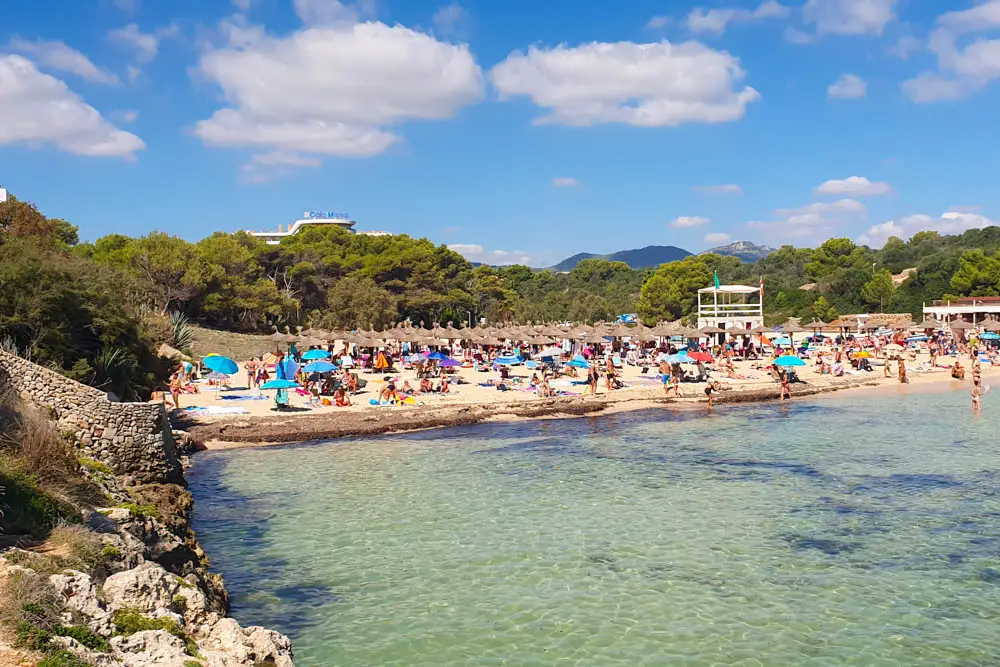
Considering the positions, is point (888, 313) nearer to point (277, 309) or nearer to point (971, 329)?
point (971, 329)

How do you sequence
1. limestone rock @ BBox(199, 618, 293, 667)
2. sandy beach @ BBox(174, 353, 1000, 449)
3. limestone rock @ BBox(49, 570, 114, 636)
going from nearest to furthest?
limestone rock @ BBox(49, 570, 114, 636) < limestone rock @ BBox(199, 618, 293, 667) < sandy beach @ BBox(174, 353, 1000, 449)

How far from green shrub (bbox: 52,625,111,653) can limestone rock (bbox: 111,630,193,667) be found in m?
0.08

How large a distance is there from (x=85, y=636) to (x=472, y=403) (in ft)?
64.6

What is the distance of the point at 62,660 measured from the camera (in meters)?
5.21

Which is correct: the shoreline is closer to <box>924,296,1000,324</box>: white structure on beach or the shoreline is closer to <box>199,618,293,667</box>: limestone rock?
<box>199,618,293,667</box>: limestone rock

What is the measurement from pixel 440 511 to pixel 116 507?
5371 mm

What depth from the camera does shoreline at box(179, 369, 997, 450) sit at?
2008 cm

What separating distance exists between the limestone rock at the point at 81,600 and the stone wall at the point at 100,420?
693 cm

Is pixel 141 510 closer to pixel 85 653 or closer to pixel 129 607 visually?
pixel 129 607

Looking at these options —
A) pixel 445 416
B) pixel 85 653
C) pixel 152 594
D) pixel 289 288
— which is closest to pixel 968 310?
pixel 289 288

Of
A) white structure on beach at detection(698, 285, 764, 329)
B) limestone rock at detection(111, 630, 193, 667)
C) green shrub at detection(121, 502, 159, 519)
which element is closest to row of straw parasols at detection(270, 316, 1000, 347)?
white structure on beach at detection(698, 285, 764, 329)

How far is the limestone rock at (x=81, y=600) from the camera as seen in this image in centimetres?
602

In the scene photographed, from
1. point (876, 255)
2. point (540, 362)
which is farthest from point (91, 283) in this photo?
point (876, 255)

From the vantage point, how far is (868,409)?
25.1 metres
